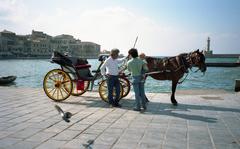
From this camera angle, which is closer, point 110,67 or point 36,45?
point 110,67

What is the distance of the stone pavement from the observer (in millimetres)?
5129

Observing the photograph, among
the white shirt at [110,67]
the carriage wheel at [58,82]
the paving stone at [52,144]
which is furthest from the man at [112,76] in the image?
the paving stone at [52,144]

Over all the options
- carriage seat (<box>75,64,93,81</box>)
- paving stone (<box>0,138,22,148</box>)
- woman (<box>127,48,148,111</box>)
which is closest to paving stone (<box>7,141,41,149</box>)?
paving stone (<box>0,138,22,148</box>)

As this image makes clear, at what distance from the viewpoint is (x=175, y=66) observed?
9.41m

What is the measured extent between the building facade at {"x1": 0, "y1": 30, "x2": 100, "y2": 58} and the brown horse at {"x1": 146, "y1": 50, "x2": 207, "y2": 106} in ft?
375

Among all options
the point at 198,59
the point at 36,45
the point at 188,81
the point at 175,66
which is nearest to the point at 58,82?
the point at 175,66

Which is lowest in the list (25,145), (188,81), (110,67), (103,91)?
(188,81)

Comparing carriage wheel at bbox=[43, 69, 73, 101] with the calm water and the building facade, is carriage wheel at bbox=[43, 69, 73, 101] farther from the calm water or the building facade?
the building facade

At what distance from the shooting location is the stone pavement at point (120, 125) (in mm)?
A: 5129

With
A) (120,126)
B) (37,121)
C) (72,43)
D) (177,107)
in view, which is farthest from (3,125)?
(72,43)

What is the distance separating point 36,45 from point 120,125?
14154 centimetres

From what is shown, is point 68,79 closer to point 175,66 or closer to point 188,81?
point 175,66

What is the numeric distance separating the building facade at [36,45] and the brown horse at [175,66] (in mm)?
114148

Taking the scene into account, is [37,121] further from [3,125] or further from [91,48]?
[91,48]
